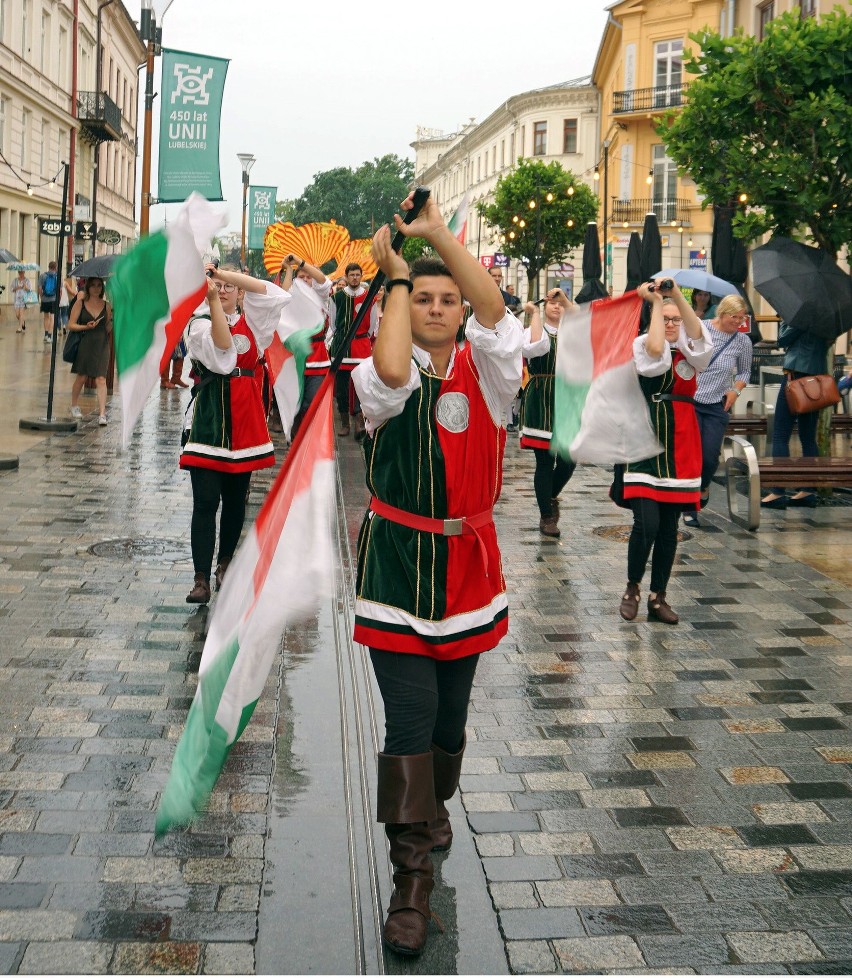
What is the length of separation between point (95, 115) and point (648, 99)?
2290 centimetres

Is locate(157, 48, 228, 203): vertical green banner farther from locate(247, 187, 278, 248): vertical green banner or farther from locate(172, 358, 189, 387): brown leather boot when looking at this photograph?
locate(247, 187, 278, 248): vertical green banner

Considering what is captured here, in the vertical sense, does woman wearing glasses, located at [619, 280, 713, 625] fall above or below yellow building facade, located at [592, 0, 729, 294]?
below

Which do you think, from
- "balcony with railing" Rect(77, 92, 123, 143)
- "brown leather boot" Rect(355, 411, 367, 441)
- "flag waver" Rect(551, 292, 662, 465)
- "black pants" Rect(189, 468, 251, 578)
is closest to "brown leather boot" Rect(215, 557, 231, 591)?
"black pants" Rect(189, 468, 251, 578)

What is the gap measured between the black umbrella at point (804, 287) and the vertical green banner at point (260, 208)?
2238 centimetres

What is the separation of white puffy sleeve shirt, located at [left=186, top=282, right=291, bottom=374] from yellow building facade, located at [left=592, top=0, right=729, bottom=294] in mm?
47674

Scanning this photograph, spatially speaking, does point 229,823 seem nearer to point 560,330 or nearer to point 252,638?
point 252,638

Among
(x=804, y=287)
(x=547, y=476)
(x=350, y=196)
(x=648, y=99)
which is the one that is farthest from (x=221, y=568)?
(x=350, y=196)

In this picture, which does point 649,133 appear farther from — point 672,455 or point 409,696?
point 409,696

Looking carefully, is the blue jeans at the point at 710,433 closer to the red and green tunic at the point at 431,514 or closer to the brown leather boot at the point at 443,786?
the brown leather boot at the point at 443,786

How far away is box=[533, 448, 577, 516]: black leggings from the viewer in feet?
33.8

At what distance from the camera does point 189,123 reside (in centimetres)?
1834

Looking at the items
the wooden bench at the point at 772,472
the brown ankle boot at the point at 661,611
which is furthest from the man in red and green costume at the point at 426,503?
the wooden bench at the point at 772,472

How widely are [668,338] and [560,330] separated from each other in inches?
78.4

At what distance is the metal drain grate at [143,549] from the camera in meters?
8.98
